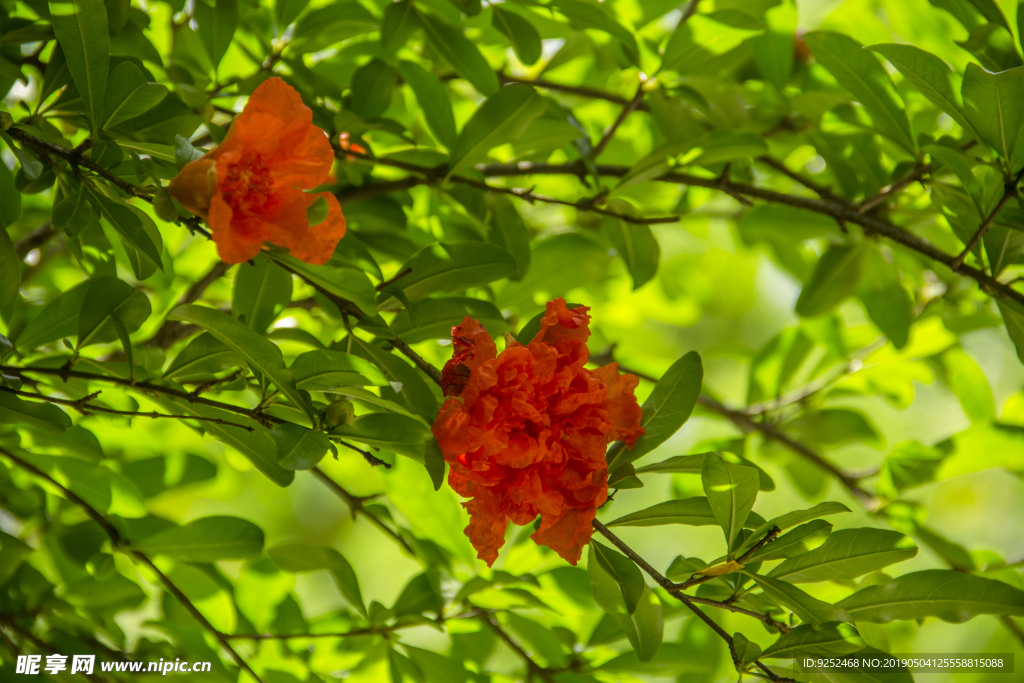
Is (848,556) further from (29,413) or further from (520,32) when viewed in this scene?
(29,413)

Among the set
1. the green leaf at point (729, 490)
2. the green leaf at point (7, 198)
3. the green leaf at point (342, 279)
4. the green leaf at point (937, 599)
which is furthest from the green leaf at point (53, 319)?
the green leaf at point (937, 599)

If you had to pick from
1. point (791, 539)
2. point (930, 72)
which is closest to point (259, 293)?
point (791, 539)

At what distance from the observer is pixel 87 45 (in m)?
0.80

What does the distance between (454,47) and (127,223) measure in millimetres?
593

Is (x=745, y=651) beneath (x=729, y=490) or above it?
beneath

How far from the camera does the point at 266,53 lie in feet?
4.10

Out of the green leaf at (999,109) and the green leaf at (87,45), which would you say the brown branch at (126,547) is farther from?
the green leaf at (999,109)

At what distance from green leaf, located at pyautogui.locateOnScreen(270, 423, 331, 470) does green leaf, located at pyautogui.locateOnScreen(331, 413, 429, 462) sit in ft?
0.11

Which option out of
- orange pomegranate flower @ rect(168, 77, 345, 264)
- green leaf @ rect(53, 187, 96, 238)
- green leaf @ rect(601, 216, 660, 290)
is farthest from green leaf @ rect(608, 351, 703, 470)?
green leaf @ rect(53, 187, 96, 238)

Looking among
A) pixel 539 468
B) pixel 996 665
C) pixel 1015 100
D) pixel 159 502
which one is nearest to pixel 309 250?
pixel 539 468

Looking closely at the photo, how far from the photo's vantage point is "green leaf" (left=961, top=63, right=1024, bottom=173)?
86 centimetres

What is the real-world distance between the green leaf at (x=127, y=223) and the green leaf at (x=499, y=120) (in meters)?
0.45

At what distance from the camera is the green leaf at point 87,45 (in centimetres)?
79

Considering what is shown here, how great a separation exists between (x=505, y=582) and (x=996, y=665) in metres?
1.06
